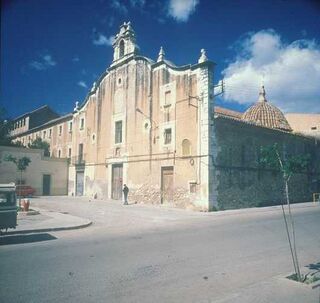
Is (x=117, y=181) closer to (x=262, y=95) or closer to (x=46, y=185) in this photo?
(x=46, y=185)

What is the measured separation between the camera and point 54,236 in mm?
10102

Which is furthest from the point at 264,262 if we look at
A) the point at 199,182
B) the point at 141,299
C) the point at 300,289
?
the point at 199,182

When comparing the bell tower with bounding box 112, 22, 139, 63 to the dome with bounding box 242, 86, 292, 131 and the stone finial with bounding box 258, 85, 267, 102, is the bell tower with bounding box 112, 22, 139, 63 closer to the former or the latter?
the dome with bounding box 242, 86, 292, 131

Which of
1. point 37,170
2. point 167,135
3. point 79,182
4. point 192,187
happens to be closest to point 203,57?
point 167,135

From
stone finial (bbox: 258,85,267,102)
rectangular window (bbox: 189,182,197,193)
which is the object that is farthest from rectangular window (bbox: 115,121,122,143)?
stone finial (bbox: 258,85,267,102)

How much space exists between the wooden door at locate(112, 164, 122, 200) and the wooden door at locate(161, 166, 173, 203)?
19.5 feet

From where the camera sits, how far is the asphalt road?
4.72m

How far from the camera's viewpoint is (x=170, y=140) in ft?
73.7

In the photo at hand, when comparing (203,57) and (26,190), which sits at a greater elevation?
(203,57)

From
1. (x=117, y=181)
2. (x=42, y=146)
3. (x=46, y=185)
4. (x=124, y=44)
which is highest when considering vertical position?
(x=124, y=44)

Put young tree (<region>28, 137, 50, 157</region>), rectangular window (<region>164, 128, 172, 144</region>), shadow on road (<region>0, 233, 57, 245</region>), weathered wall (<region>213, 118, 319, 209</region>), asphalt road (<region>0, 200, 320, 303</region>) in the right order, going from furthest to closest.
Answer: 1. young tree (<region>28, 137, 50, 157</region>)
2. rectangular window (<region>164, 128, 172, 144</region>)
3. weathered wall (<region>213, 118, 319, 209</region>)
4. shadow on road (<region>0, 233, 57, 245</region>)
5. asphalt road (<region>0, 200, 320, 303</region>)

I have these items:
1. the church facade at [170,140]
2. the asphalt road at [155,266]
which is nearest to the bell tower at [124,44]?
the church facade at [170,140]

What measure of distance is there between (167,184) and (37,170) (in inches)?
734

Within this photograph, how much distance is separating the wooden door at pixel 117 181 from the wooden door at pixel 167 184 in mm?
5953
